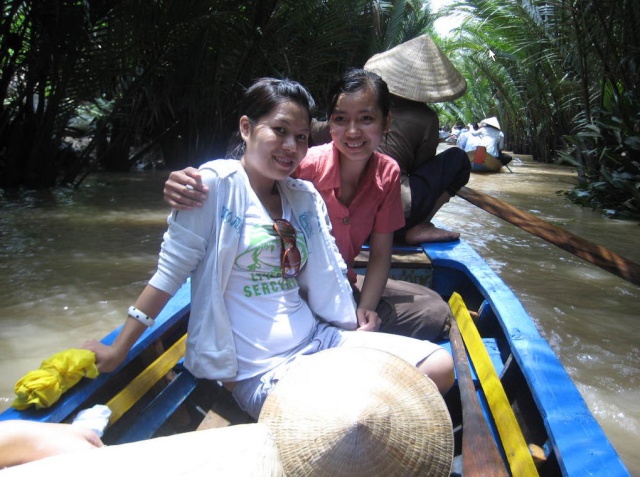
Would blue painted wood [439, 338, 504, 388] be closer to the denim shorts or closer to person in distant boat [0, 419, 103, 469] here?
the denim shorts

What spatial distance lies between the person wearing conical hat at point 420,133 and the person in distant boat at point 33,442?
1.98 meters

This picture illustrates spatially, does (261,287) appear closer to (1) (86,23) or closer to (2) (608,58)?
(1) (86,23)

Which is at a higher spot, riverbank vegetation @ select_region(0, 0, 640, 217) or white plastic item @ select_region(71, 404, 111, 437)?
riverbank vegetation @ select_region(0, 0, 640, 217)

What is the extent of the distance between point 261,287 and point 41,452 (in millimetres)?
617

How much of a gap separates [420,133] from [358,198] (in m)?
1.01

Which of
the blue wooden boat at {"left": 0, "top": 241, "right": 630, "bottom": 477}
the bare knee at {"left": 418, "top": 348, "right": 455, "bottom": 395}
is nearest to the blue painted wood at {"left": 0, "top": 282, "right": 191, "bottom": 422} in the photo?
the blue wooden boat at {"left": 0, "top": 241, "right": 630, "bottom": 477}

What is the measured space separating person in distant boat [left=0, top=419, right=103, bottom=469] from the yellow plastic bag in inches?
6.1

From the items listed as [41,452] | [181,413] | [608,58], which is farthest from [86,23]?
[608,58]

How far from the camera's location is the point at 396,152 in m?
2.85

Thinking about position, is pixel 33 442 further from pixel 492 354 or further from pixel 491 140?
pixel 491 140

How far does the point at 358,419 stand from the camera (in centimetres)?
98

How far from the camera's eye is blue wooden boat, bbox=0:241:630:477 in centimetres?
122

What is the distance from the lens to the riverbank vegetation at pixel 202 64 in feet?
18.5

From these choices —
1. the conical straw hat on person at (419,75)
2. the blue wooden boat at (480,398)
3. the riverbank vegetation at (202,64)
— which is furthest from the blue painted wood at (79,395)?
the riverbank vegetation at (202,64)
